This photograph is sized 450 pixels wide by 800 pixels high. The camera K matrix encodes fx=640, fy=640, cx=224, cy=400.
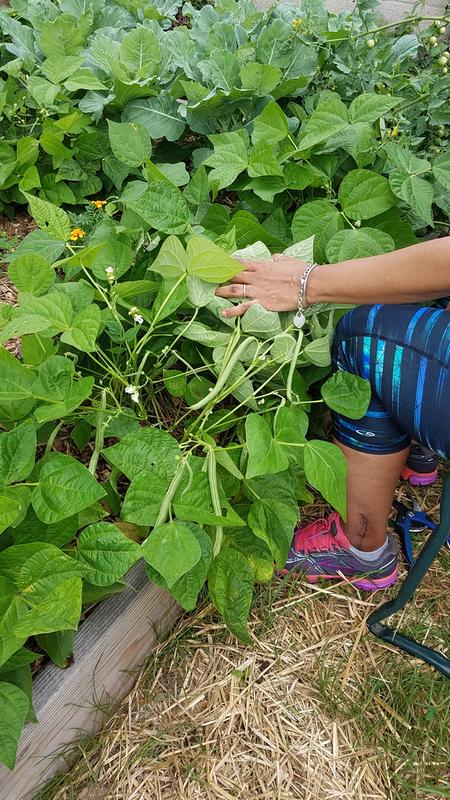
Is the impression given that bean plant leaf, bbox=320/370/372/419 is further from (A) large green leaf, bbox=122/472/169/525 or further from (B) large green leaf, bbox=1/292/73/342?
(B) large green leaf, bbox=1/292/73/342

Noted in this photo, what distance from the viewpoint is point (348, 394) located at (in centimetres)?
117

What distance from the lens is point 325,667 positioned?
4.22 ft

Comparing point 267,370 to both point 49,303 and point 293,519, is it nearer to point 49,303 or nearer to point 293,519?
point 293,519

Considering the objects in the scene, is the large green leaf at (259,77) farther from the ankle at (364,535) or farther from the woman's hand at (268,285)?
the ankle at (364,535)

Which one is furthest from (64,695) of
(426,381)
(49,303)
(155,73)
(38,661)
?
(155,73)

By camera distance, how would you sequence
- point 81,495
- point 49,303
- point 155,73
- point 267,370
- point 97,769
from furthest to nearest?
point 155,73 → point 267,370 → point 97,769 → point 49,303 → point 81,495

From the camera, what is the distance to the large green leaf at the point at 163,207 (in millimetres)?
1206

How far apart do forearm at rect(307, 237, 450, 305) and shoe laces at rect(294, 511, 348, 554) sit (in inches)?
20.5

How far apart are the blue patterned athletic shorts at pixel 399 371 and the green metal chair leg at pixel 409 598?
12 centimetres

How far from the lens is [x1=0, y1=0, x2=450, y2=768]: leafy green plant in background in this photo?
947mm

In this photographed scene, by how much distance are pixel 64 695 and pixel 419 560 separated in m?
0.66

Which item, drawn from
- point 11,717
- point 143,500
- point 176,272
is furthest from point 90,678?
point 176,272

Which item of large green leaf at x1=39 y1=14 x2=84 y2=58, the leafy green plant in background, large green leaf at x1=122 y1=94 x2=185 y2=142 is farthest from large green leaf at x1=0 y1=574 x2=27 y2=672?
large green leaf at x1=39 y1=14 x2=84 y2=58

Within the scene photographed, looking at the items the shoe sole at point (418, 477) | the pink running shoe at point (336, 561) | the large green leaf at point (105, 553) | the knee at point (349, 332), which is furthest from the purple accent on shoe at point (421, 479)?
the large green leaf at point (105, 553)
